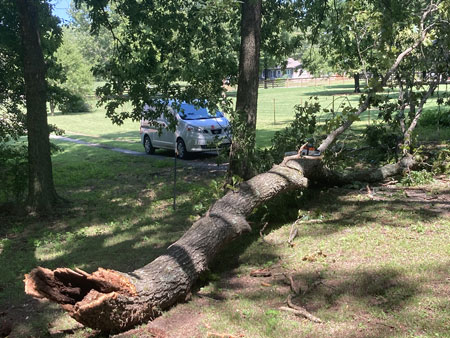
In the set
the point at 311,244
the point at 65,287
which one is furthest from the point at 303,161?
the point at 65,287

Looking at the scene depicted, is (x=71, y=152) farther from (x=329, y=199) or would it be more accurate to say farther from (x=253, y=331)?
(x=253, y=331)

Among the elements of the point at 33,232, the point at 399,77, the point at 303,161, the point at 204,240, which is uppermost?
the point at 399,77

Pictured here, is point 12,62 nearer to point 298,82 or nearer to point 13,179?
point 13,179

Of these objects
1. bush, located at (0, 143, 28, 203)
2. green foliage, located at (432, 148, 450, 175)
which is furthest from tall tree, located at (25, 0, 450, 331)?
bush, located at (0, 143, 28, 203)

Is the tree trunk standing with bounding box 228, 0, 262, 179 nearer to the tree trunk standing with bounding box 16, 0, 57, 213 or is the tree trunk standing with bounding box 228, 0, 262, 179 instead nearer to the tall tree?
the tall tree

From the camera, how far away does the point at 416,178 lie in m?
8.86

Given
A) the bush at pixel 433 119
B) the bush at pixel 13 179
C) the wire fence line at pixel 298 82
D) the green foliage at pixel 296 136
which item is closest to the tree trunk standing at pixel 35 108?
the bush at pixel 13 179

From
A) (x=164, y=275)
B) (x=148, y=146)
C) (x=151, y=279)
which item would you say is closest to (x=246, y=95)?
(x=164, y=275)

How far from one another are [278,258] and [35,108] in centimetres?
598

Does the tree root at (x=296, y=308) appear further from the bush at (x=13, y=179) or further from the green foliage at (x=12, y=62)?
the green foliage at (x=12, y=62)

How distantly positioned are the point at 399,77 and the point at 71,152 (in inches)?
525

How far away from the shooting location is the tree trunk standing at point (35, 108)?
9.33 m

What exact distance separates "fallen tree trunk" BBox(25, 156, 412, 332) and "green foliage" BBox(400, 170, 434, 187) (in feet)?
10.1

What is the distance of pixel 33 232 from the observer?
8.52m
